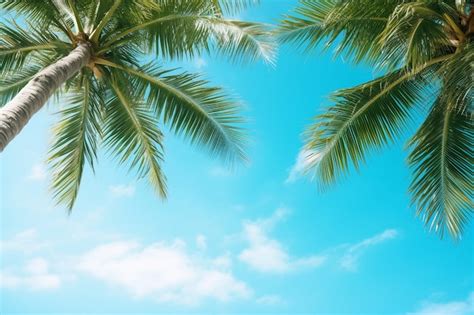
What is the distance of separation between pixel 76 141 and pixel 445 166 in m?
6.15

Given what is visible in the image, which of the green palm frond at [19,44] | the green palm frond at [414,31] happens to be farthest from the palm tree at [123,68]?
the green palm frond at [414,31]

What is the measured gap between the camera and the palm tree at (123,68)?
763 cm

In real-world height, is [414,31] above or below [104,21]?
below

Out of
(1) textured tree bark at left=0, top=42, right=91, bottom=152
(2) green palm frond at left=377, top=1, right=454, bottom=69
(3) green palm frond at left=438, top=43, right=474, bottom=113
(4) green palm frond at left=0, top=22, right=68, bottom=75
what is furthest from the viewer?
(4) green palm frond at left=0, top=22, right=68, bottom=75

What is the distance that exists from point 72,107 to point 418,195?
239 inches

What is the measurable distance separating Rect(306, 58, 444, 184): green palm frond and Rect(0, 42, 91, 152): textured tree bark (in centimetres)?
405

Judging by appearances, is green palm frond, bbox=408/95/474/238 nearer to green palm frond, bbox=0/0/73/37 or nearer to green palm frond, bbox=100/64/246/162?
green palm frond, bbox=100/64/246/162

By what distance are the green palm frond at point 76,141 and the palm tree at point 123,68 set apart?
2 cm

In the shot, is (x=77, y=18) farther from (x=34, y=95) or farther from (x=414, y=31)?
(x=414, y=31)

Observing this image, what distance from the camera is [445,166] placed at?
27.4ft

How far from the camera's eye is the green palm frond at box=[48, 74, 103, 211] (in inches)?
325

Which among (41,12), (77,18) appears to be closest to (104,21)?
(77,18)

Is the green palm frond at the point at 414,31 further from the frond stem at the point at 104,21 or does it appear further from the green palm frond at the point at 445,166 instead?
the frond stem at the point at 104,21

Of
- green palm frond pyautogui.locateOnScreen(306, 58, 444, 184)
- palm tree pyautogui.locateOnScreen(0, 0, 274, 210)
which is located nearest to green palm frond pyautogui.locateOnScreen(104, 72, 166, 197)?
palm tree pyautogui.locateOnScreen(0, 0, 274, 210)
